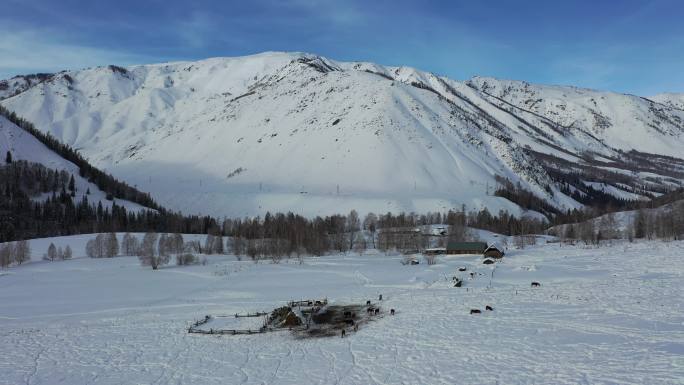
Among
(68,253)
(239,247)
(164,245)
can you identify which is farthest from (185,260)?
(68,253)

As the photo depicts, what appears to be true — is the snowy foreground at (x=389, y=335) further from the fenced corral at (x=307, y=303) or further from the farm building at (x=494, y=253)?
the farm building at (x=494, y=253)

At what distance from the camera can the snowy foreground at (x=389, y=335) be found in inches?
957

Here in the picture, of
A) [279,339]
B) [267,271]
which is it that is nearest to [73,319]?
[279,339]

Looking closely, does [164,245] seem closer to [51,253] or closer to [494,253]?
[51,253]

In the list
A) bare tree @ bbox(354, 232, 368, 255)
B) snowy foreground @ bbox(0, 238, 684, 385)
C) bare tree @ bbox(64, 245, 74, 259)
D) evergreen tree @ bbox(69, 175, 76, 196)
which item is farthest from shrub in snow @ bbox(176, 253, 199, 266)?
evergreen tree @ bbox(69, 175, 76, 196)

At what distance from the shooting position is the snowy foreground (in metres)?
24.3

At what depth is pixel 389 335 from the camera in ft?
106

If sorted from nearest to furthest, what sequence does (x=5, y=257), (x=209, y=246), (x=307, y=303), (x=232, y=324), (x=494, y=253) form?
(x=232, y=324), (x=307, y=303), (x=5, y=257), (x=494, y=253), (x=209, y=246)

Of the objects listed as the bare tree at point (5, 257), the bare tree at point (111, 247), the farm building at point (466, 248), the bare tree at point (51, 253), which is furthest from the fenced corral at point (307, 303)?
the bare tree at point (51, 253)

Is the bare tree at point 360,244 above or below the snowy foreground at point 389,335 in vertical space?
above

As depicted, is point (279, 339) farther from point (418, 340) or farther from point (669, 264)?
point (669, 264)

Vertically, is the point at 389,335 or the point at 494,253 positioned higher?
the point at 494,253

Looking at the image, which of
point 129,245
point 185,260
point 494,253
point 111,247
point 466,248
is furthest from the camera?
point 129,245

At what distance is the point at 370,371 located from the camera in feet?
82.0
